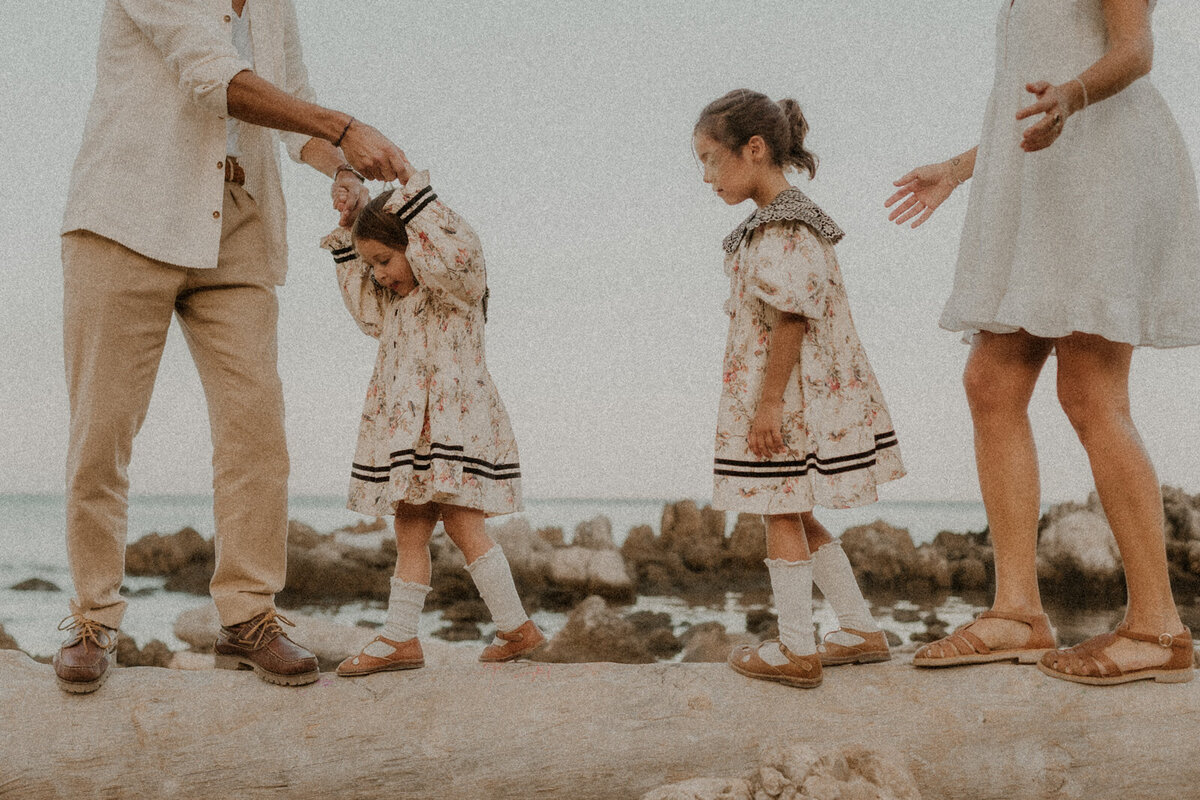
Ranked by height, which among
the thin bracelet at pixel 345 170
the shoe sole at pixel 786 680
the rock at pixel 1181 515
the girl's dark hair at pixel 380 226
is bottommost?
the shoe sole at pixel 786 680

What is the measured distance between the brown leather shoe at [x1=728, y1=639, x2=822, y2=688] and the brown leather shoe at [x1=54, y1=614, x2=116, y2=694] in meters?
1.68

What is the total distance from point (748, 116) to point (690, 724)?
1611 millimetres

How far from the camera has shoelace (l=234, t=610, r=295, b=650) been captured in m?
2.72

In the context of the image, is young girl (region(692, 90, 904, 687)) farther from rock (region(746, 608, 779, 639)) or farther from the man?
rock (region(746, 608, 779, 639))

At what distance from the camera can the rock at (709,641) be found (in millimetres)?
5922

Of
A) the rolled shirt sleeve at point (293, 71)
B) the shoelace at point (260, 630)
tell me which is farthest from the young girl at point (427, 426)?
the rolled shirt sleeve at point (293, 71)

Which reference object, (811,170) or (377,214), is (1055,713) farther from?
(377,214)

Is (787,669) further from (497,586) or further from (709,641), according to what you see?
(709,641)

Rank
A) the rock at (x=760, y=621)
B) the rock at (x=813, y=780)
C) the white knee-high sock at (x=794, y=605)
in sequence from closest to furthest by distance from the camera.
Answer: the rock at (x=813, y=780) < the white knee-high sock at (x=794, y=605) < the rock at (x=760, y=621)

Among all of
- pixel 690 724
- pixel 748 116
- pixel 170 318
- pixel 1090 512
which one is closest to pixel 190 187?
pixel 170 318

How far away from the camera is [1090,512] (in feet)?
24.7

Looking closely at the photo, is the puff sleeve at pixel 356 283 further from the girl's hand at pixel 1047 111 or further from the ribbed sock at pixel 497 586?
the girl's hand at pixel 1047 111

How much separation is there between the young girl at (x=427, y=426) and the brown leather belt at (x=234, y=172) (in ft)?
1.15

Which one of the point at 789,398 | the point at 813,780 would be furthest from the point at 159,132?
the point at 813,780
